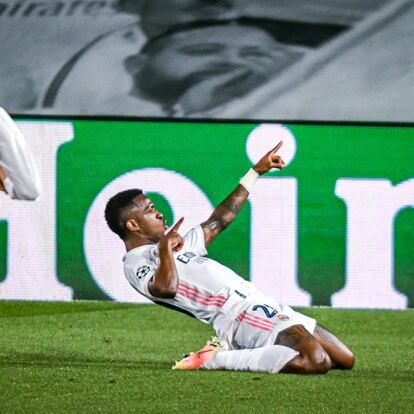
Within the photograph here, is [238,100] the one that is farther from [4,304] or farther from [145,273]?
[145,273]

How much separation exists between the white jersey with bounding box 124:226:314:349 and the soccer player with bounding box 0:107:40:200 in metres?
2.08

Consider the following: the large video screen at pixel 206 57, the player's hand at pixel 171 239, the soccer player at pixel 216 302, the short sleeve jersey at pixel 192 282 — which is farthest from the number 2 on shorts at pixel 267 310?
the large video screen at pixel 206 57

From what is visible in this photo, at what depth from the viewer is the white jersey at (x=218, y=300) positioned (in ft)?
26.4

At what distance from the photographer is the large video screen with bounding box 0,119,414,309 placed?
11016 mm

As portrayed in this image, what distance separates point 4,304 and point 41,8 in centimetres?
236

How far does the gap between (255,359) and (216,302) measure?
16.9 inches

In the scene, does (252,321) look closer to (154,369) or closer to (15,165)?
(154,369)

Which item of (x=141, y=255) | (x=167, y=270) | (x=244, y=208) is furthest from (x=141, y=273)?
(x=244, y=208)

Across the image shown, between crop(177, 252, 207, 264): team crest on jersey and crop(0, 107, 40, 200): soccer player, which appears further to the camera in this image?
crop(177, 252, 207, 264): team crest on jersey

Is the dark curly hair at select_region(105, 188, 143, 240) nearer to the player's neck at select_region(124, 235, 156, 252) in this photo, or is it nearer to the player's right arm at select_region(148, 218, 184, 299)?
the player's neck at select_region(124, 235, 156, 252)

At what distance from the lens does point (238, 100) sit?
455 inches

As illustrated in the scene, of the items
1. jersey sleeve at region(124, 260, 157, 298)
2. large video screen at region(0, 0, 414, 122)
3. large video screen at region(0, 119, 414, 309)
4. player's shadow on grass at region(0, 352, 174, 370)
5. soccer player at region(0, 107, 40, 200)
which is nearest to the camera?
soccer player at region(0, 107, 40, 200)

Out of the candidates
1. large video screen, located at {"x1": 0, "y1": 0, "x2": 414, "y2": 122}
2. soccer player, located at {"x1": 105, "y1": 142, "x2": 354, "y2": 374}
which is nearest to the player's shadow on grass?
soccer player, located at {"x1": 105, "y1": 142, "x2": 354, "y2": 374}

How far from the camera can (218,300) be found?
8.16 meters
